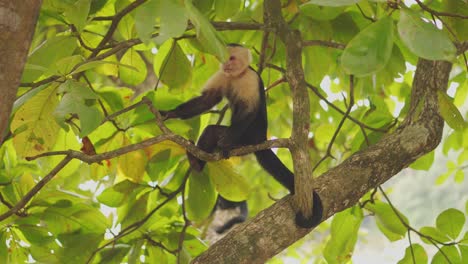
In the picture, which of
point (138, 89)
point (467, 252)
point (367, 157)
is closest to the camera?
point (367, 157)

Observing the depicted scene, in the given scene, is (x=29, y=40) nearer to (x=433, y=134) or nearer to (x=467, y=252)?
(x=433, y=134)

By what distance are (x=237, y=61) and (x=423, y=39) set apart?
1481mm

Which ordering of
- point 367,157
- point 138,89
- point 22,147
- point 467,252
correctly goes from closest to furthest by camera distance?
point 22,147 → point 367,157 → point 467,252 → point 138,89

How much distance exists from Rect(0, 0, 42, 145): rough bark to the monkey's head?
4.44ft

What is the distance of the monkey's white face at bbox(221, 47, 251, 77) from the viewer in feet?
8.04

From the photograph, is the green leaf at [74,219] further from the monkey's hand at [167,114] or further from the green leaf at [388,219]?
the green leaf at [388,219]

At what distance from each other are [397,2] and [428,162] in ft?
4.94

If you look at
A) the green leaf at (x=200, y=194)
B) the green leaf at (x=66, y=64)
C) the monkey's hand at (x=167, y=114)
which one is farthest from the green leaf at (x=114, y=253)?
the green leaf at (x=66, y=64)

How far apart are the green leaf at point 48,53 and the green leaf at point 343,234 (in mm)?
1174

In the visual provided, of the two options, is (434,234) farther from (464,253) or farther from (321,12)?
(321,12)

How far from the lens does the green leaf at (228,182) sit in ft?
7.25

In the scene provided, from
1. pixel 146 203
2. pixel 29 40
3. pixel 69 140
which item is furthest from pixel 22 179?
pixel 29 40

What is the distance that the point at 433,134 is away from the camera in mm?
2062

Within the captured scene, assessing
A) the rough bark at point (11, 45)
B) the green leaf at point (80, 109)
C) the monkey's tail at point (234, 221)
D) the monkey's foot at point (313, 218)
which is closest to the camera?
the rough bark at point (11, 45)
